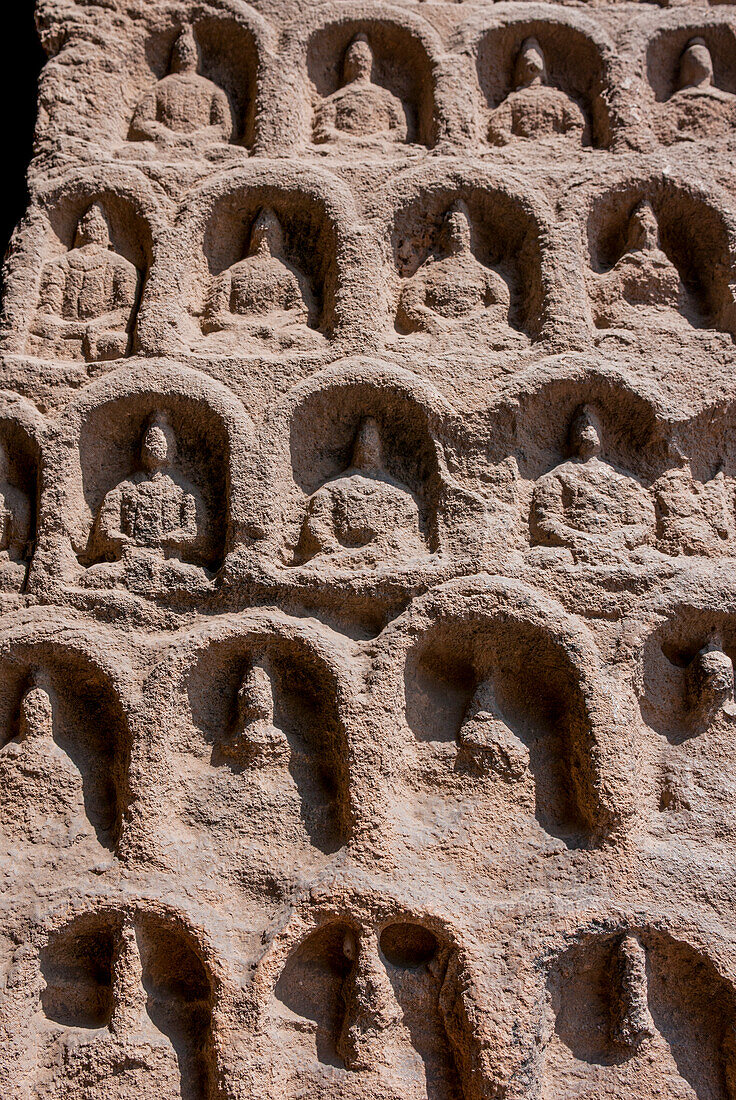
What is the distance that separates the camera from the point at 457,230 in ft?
6.11

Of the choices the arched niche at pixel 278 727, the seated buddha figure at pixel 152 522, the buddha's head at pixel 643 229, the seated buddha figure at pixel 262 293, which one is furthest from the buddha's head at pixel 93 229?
the buddha's head at pixel 643 229

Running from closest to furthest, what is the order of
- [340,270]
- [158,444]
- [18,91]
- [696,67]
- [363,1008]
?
[363,1008], [158,444], [340,270], [696,67], [18,91]

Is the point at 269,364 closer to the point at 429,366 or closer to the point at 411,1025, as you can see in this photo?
the point at 429,366

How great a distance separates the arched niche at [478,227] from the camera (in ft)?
6.10

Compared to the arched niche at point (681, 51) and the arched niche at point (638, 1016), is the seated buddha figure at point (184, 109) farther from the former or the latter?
the arched niche at point (638, 1016)

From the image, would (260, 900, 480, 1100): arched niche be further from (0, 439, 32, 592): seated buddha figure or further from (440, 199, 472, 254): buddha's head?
(440, 199, 472, 254): buddha's head

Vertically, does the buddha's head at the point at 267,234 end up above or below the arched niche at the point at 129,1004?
above

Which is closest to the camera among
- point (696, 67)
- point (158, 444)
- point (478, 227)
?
point (158, 444)

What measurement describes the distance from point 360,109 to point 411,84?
175 mm

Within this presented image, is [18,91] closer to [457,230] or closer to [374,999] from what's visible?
[457,230]

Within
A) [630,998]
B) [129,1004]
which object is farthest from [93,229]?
[630,998]

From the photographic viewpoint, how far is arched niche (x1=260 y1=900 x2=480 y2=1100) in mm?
1316

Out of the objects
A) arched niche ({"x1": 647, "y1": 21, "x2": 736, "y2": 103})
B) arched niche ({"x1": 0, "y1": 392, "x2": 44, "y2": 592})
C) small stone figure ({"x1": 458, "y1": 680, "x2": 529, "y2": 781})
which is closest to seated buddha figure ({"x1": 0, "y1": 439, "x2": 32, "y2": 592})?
arched niche ({"x1": 0, "y1": 392, "x2": 44, "y2": 592})

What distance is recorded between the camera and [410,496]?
168 cm
